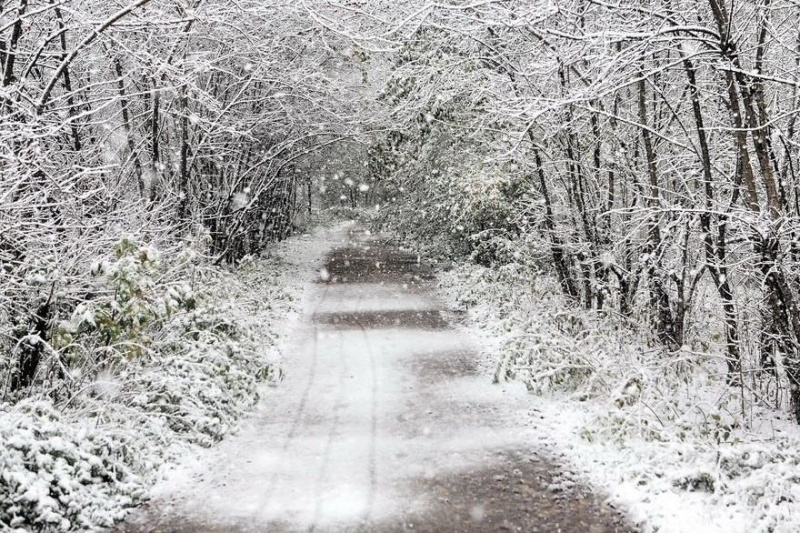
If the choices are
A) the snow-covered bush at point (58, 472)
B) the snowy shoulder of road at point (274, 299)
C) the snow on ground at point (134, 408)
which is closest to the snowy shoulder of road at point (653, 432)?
the snowy shoulder of road at point (274, 299)

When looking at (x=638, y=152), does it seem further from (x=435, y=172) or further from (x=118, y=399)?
(x=118, y=399)

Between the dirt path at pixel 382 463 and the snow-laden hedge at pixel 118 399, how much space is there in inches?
16.1

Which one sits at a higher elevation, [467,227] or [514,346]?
[467,227]

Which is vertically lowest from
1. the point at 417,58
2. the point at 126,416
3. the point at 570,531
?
the point at 570,531

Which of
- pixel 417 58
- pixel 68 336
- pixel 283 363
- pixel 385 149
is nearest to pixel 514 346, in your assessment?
pixel 283 363

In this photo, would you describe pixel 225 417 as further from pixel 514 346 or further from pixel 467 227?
pixel 467 227

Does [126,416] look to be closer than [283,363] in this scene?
Yes

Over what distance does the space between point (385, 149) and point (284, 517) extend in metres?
18.1

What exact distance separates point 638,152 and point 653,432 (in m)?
6.45

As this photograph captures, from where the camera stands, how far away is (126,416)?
683cm

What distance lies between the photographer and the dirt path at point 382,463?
5512 mm

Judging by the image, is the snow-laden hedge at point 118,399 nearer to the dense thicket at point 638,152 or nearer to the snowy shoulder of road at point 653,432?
the snowy shoulder of road at point 653,432

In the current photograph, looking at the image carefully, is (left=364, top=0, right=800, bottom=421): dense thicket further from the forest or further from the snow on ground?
the snow on ground

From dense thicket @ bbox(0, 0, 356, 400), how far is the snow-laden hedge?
0.15 metres
